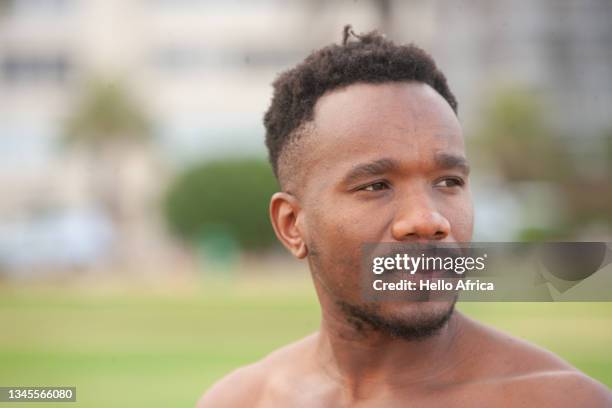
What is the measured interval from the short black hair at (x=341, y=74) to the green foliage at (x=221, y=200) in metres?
24.6

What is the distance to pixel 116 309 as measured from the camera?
1703cm

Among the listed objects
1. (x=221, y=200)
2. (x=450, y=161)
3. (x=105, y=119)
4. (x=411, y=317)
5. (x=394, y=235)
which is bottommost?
(x=411, y=317)

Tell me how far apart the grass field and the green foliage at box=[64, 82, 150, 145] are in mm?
18017

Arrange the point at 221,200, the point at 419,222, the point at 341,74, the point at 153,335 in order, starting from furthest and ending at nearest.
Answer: the point at 221,200 → the point at 153,335 → the point at 341,74 → the point at 419,222

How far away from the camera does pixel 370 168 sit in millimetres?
1806

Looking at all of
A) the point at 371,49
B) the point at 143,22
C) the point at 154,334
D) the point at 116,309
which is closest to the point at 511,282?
the point at 371,49

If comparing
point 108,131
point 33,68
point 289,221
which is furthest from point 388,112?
point 108,131

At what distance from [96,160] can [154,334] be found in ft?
86.9

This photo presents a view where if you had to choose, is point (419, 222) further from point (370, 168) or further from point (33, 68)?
point (33, 68)

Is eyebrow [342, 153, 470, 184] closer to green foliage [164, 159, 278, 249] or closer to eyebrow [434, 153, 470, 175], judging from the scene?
eyebrow [434, 153, 470, 175]

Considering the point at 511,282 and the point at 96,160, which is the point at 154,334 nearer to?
the point at 511,282

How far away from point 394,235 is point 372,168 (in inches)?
5.2

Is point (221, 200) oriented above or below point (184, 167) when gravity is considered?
below

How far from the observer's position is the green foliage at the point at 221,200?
2750cm
